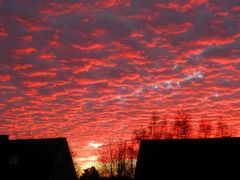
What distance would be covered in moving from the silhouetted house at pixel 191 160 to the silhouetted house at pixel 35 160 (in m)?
10.4

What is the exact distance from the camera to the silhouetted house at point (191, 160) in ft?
97.9

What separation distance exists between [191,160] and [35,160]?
1796cm

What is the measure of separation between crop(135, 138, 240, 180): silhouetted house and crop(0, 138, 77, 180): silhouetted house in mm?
10424

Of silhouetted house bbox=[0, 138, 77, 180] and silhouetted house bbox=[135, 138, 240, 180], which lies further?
silhouetted house bbox=[0, 138, 77, 180]

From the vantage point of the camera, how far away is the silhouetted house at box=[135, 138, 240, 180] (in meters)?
29.8

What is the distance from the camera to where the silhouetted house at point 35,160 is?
35.8m

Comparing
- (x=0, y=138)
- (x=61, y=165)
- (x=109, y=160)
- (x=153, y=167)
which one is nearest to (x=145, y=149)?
(x=153, y=167)

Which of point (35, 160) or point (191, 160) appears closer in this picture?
point (191, 160)

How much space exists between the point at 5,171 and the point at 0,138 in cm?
869

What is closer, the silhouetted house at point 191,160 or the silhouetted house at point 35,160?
the silhouetted house at point 191,160

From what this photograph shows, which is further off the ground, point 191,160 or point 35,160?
point 35,160

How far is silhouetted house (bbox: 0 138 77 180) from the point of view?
117 ft

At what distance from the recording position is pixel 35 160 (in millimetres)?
37312

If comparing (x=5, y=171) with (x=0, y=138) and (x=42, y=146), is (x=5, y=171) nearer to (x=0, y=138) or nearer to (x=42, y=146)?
(x=42, y=146)
